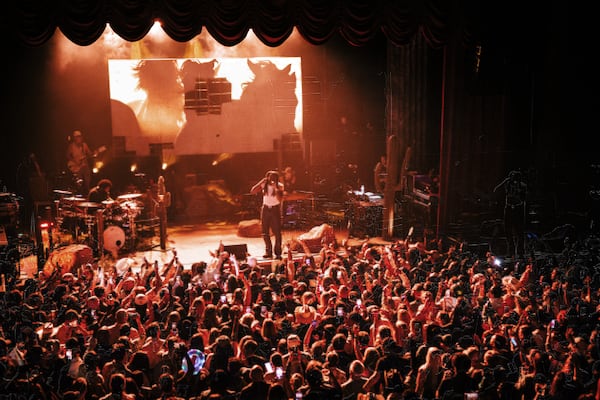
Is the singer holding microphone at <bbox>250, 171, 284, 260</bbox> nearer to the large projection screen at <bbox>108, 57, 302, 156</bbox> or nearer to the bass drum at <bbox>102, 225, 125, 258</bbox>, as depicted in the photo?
the bass drum at <bbox>102, 225, 125, 258</bbox>

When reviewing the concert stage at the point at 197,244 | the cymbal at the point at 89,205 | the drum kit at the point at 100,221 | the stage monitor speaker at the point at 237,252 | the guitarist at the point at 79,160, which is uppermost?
the guitarist at the point at 79,160

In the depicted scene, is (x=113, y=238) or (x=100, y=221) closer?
(x=100, y=221)

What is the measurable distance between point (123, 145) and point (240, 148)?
3.27m

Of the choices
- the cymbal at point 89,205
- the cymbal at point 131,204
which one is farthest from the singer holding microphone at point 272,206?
the cymbal at point 89,205

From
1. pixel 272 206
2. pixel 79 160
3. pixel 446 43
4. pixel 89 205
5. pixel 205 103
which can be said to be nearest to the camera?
pixel 446 43

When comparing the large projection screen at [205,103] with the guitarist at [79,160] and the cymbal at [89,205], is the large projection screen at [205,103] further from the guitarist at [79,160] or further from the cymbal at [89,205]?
the cymbal at [89,205]

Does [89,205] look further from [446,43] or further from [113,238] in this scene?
[446,43]

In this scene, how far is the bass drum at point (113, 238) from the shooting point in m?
14.1

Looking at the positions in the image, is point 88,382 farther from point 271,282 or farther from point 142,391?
point 271,282

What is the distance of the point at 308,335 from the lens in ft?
25.6

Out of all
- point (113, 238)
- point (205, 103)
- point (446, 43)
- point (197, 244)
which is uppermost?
point (446, 43)

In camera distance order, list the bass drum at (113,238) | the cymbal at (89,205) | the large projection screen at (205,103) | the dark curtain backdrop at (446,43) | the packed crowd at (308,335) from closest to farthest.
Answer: the packed crowd at (308,335) → the dark curtain backdrop at (446,43) → the cymbal at (89,205) → the bass drum at (113,238) → the large projection screen at (205,103)

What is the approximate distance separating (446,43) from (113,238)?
7.84 meters

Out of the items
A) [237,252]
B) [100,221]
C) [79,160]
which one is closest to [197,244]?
[100,221]
